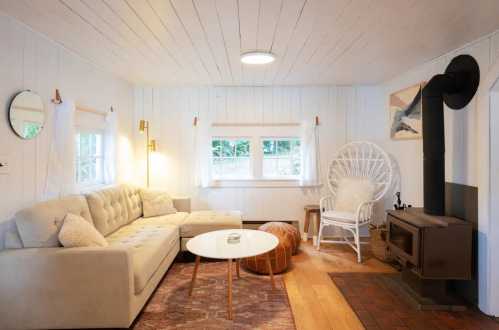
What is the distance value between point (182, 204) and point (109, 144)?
1.22 metres

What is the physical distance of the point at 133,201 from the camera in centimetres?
363

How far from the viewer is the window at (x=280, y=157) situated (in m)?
4.50

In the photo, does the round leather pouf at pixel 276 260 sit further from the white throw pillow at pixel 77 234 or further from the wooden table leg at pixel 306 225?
the white throw pillow at pixel 77 234

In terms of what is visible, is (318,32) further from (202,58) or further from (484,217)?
(484,217)

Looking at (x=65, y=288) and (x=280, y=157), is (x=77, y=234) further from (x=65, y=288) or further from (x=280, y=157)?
(x=280, y=157)

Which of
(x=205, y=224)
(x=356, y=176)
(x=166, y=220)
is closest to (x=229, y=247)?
(x=205, y=224)

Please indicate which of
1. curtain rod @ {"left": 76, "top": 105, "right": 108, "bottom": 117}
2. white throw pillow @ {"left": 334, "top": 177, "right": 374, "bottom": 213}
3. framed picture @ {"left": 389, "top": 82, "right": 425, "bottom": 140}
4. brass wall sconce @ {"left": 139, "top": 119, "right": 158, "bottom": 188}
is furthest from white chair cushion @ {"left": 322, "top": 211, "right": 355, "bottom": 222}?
curtain rod @ {"left": 76, "top": 105, "right": 108, "bottom": 117}

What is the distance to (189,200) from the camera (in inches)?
161

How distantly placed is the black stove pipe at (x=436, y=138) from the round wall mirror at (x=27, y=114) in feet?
11.3

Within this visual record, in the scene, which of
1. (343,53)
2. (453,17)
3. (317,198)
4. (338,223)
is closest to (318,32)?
(343,53)

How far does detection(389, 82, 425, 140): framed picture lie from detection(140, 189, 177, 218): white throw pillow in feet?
10.3

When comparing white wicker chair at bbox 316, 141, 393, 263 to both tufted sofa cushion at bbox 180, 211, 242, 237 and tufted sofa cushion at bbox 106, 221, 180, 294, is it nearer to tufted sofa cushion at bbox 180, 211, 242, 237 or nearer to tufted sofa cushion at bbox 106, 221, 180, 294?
tufted sofa cushion at bbox 180, 211, 242, 237

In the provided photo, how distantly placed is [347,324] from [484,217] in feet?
4.57

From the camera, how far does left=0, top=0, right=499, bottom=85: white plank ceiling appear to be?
197 cm
